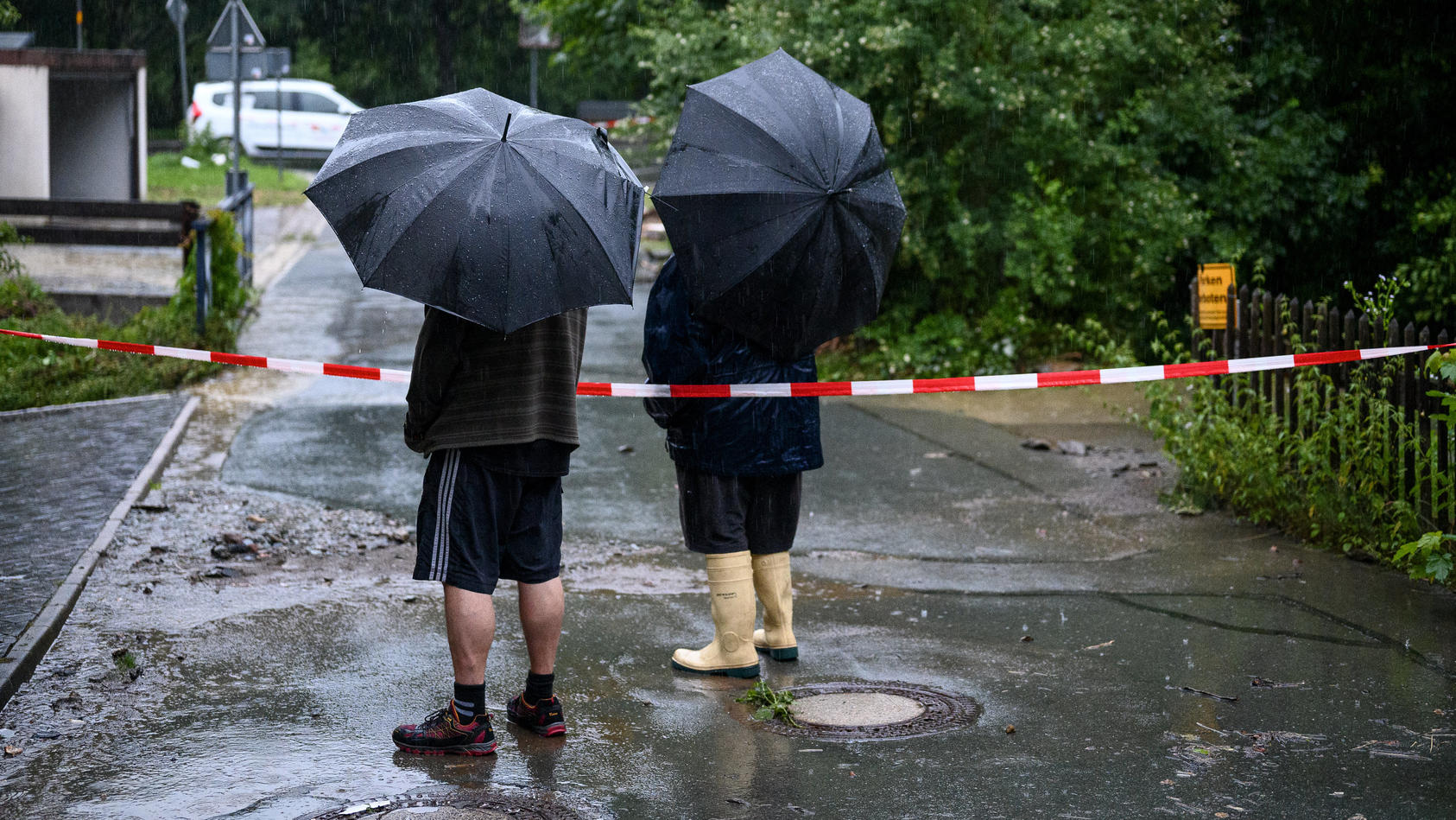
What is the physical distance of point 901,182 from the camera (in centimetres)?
1308

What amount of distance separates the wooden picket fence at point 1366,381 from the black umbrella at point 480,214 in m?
3.62

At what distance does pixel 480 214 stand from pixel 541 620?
131 centimetres

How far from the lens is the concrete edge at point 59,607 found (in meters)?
5.11

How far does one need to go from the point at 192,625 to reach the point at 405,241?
7.97 feet

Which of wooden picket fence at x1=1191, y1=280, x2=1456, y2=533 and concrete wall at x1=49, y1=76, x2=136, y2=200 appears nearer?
wooden picket fence at x1=1191, y1=280, x2=1456, y2=533

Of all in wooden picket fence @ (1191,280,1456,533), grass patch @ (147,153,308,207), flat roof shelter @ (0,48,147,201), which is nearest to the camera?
wooden picket fence @ (1191,280,1456,533)

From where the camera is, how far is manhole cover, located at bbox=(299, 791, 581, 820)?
4051 mm

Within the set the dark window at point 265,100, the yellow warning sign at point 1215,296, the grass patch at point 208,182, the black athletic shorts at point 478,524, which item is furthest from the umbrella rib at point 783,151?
the dark window at point 265,100

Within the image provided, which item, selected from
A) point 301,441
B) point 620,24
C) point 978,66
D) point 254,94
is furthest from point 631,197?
point 254,94

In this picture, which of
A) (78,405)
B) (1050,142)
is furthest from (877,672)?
(1050,142)

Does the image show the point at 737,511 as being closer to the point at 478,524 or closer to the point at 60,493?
the point at 478,524

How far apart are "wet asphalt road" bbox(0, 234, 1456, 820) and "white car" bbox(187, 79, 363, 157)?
25.5 meters

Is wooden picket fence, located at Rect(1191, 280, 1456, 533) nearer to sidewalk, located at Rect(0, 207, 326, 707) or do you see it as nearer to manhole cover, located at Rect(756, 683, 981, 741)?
manhole cover, located at Rect(756, 683, 981, 741)

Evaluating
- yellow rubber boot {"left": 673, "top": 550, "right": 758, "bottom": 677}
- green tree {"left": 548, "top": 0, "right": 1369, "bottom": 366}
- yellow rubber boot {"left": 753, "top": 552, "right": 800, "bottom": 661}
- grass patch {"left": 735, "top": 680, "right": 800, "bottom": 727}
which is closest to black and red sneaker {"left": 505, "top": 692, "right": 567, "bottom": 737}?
grass patch {"left": 735, "top": 680, "right": 800, "bottom": 727}
